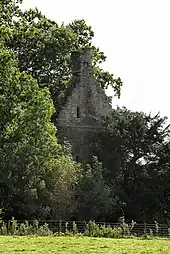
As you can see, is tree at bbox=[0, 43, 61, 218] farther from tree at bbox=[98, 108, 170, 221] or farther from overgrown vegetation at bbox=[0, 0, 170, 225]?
tree at bbox=[98, 108, 170, 221]

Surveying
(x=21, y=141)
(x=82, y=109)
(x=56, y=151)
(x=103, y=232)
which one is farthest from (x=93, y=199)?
(x=82, y=109)

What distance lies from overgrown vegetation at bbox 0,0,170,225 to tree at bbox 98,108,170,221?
2.9 inches

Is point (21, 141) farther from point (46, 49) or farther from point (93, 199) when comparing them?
point (46, 49)

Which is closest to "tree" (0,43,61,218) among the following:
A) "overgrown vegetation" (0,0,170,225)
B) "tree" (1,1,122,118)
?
"overgrown vegetation" (0,0,170,225)

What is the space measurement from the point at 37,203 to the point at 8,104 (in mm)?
6553

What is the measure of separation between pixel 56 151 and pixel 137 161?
8626 mm

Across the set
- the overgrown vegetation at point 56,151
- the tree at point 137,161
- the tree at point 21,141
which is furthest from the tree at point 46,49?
the tree at point 21,141

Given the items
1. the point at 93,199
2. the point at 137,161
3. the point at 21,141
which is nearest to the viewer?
the point at 21,141

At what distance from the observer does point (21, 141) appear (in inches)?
1549

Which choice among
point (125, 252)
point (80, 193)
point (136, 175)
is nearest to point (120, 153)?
point (136, 175)

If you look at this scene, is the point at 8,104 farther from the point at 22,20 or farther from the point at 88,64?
the point at 88,64

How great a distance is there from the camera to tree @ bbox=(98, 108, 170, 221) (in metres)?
45.1

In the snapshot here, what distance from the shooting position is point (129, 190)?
4638cm

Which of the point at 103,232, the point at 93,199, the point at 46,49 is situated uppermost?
the point at 46,49
